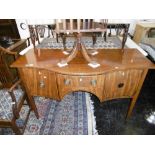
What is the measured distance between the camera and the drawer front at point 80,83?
1.33 metres

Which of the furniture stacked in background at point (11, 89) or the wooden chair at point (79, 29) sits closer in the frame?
the wooden chair at point (79, 29)

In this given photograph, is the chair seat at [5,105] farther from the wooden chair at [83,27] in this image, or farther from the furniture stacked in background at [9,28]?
the furniture stacked in background at [9,28]

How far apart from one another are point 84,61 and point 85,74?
25cm

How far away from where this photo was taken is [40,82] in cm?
146

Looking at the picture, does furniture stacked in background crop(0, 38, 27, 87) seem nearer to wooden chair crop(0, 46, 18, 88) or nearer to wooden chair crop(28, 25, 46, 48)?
wooden chair crop(0, 46, 18, 88)

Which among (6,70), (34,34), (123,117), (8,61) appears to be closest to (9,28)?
(8,61)

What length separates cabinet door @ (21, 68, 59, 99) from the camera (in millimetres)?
1379

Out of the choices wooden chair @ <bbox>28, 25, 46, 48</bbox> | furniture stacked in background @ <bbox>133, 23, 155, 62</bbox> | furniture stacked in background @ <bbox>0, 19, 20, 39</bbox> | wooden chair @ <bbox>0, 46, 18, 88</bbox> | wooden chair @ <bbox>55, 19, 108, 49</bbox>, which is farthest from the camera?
furniture stacked in background @ <bbox>133, 23, 155, 62</bbox>

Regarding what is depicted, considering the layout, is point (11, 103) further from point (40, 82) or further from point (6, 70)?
point (6, 70)

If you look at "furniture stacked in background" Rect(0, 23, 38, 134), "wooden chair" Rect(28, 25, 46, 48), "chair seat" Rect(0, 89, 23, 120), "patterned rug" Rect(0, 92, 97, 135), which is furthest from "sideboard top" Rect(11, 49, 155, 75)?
"patterned rug" Rect(0, 92, 97, 135)

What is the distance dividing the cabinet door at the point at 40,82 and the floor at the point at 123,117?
32.9 inches

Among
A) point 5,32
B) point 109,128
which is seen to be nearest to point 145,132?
point 109,128

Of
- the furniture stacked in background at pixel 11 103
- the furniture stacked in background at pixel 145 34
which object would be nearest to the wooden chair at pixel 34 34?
the furniture stacked in background at pixel 11 103

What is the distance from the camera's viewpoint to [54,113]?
203cm
